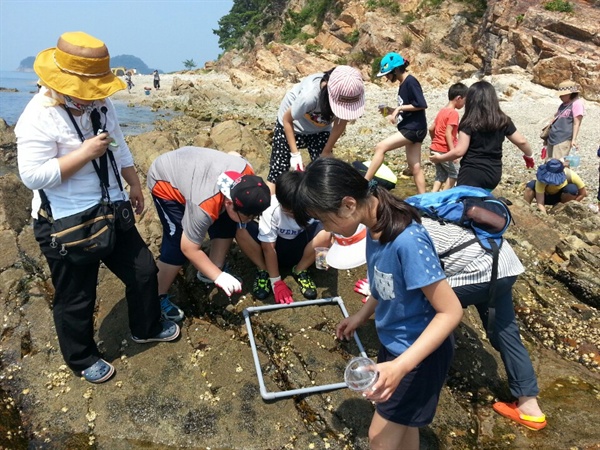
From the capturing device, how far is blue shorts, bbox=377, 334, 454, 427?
2.09 m

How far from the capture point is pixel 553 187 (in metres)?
6.59

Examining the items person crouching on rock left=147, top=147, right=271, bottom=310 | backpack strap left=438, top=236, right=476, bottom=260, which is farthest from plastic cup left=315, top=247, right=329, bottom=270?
backpack strap left=438, top=236, right=476, bottom=260

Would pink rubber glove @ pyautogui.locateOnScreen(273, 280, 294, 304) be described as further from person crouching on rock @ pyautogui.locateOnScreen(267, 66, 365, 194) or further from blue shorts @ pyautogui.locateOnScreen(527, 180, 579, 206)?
blue shorts @ pyautogui.locateOnScreen(527, 180, 579, 206)

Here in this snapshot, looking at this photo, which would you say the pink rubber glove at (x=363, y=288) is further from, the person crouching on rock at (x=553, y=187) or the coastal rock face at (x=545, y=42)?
the coastal rock face at (x=545, y=42)

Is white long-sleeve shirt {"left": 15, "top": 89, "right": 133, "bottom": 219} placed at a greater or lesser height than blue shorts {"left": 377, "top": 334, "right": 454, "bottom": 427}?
greater

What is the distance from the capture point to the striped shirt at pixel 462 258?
2.47 meters

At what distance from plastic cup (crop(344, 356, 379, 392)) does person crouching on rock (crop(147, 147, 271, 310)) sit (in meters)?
Answer: 1.38

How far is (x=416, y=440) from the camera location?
2.34m

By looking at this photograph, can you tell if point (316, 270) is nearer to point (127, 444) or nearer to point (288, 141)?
point (288, 141)

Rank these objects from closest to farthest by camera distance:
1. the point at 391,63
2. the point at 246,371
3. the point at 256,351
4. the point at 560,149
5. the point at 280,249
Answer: the point at 246,371 < the point at 256,351 < the point at 280,249 < the point at 391,63 < the point at 560,149

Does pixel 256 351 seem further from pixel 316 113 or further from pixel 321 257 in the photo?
pixel 316 113

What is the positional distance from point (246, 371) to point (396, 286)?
1.62 metres

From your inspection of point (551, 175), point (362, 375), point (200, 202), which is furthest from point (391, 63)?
point (362, 375)

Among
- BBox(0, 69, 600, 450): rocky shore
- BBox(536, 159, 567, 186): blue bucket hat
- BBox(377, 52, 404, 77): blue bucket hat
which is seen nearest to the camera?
BBox(0, 69, 600, 450): rocky shore
